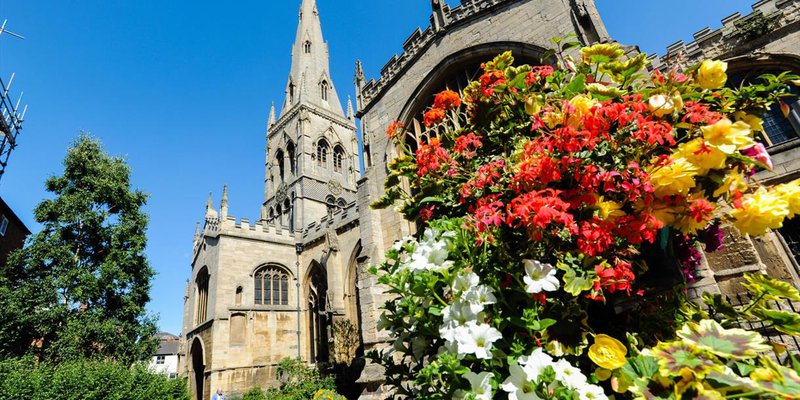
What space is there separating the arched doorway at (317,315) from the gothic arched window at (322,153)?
12527 millimetres

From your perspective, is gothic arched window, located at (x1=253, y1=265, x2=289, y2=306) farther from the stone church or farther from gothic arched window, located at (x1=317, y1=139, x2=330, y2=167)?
gothic arched window, located at (x1=317, y1=139, x2=330, y2=167)

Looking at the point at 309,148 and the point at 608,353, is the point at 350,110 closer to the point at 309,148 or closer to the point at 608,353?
the point at 309,148

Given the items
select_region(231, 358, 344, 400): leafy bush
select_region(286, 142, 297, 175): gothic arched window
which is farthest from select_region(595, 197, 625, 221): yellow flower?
select_region(286, 142, 297, 175): gothic arched window

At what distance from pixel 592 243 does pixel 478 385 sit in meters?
0.79

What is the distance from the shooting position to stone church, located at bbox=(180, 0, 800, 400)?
7.46 meters

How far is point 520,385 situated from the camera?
1.43m

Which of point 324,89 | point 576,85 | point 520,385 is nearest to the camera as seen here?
point 520,385

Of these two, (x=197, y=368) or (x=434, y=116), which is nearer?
(x=434, y=116)

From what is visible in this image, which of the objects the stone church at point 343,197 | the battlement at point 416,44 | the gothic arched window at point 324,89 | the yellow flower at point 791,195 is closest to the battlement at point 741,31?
the stone church at point 343,197

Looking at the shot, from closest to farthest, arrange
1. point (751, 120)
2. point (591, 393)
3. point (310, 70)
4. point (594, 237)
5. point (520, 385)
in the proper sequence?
point (591, 393), point (520, 385), point (594, 237), point (751, 120), point (310, 70)

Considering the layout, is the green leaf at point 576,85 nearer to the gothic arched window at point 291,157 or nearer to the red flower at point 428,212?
the red flower at point 428,212

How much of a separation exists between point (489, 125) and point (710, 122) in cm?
121

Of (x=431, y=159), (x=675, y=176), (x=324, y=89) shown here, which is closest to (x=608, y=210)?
(x=675, y=176)

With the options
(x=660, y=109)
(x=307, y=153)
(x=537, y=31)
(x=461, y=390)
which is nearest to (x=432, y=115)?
(x=660, y=109)
